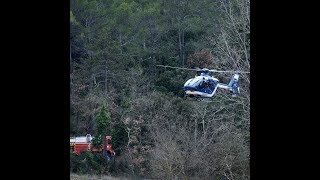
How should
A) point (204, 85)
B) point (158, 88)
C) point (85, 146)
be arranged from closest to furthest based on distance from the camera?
point (204, 85) < point (85, 146) < point (158, 88)

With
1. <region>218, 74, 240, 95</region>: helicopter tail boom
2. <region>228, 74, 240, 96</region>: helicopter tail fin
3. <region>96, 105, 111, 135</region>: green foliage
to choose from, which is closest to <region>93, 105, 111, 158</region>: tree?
<region>96, 105, 111, 135</region>: green foliage

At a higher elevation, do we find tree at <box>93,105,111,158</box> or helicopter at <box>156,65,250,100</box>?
helicopter at <box>156,65,250,100</box>

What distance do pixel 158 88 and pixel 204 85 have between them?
1275 millimetres

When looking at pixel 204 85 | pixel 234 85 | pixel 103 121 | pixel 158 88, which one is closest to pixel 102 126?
pixel 103 121

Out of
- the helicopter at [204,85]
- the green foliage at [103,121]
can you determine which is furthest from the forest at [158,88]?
the helicopter at [204,85]

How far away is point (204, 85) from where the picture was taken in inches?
429

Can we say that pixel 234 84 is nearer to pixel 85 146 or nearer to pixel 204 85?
pixel 204 85

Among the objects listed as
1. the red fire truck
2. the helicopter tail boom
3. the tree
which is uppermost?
the helicopter tail boom

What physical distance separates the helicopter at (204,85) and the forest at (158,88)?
0.13m

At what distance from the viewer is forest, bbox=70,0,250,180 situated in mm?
10141

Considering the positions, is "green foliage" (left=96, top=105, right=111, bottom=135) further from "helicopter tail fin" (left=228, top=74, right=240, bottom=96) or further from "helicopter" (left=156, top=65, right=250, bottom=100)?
"helicopter tail fin" (left=228, top=74, right=240, bottom=96)

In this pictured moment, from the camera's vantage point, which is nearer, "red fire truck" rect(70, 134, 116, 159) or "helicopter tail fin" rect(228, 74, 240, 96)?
"helicopter tail fin" rect(228, 74, 240, 96)

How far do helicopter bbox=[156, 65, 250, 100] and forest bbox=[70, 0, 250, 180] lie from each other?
0.43 feet
